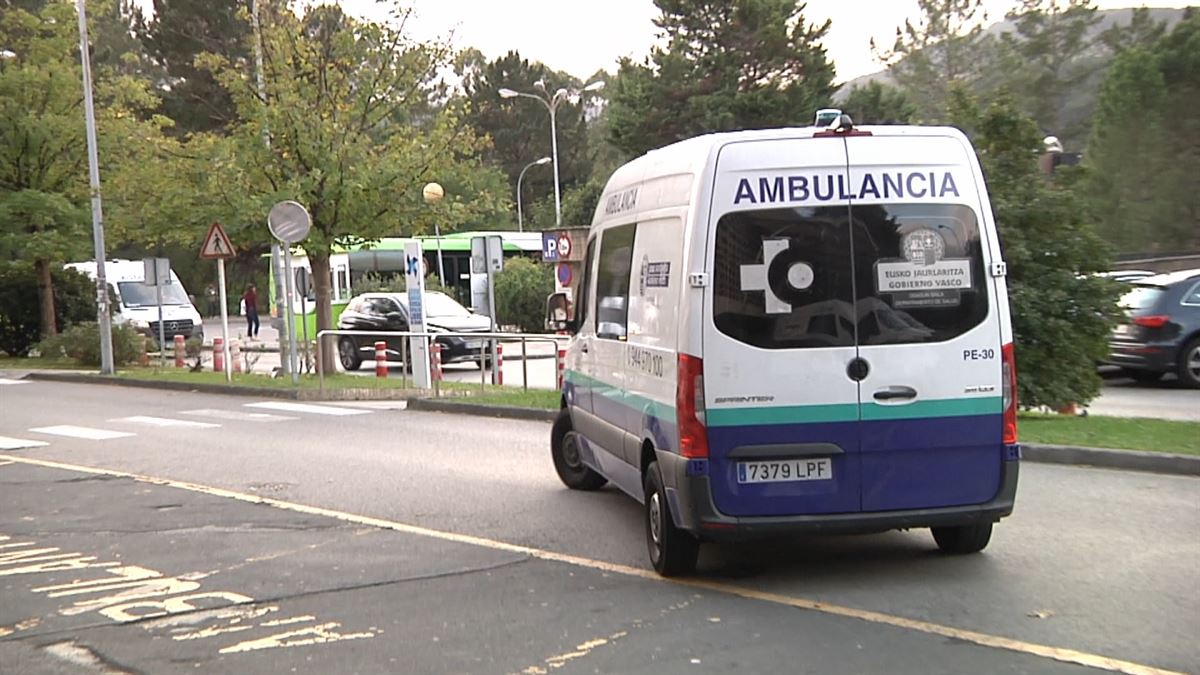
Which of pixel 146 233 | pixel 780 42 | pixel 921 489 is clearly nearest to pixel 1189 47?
pixel 780 42

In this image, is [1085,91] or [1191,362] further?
[1085,91]

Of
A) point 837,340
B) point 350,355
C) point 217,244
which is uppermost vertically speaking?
point 217,244

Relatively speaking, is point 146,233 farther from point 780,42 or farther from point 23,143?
point 780,42

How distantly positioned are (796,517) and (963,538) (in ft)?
3.96

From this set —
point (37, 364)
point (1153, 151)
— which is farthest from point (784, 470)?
point (1153, 151)

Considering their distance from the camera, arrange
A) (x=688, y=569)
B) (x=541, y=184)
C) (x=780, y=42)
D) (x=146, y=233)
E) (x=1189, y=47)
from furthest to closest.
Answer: (x=541, y=184) < (x=780, y=42) < (x=1189, y=47) < (x=146, y=233) < (x=688, y=569)

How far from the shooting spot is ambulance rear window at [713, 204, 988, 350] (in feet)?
20.9

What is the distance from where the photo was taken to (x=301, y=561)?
299 inches

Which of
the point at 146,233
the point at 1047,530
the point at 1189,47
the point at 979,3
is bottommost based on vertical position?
the point at 1047,530

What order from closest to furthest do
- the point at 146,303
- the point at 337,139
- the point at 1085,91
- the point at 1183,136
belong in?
the point at 337,139
the point at 146,303
the point at 1183,136
the point at 1085,91

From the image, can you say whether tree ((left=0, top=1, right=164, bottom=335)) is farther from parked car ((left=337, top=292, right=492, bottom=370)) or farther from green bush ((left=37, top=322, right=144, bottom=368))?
parked car ((left=337, top=292, right=492, bottom=370))

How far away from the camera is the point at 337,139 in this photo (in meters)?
21.8

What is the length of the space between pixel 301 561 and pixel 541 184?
77.9 m

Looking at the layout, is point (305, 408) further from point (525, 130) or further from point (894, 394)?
point (525, 130)
